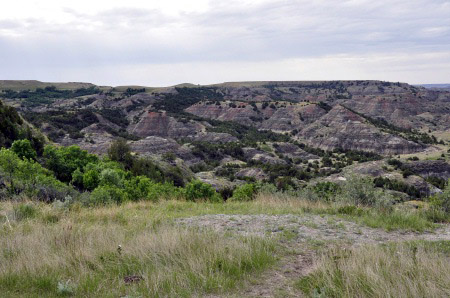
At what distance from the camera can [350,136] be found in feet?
253

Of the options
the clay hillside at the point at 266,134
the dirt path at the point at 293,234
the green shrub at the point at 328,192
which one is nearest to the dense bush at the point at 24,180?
the dirt path at the point at 293,234

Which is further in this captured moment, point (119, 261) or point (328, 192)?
point (328, 192)

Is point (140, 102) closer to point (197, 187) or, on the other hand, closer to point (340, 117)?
point (340, 117)

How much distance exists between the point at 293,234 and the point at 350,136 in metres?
76.4

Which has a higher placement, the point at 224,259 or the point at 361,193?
the point at 224,259

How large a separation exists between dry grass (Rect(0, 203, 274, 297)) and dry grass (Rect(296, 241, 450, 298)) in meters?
0.98

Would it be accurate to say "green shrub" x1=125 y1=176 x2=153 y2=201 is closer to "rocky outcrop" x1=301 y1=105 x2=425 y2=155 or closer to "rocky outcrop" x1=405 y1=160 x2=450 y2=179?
"rocky outcrop" x1=405 y1=160 x2=450 y2=179

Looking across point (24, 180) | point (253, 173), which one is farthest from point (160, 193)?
point (253, 173)

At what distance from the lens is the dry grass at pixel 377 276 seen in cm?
380

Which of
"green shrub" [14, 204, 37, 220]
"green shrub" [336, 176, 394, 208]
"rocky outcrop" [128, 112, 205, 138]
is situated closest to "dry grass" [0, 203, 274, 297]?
"green shrub" [14, 204, 37, 220]

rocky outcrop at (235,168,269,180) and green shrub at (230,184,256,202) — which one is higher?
green shrub at (230,184,256,202)

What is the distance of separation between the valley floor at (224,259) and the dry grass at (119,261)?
15 millimetres

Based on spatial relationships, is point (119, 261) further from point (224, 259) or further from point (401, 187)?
point (401, 187)

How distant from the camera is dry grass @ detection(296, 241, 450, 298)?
3803mm
